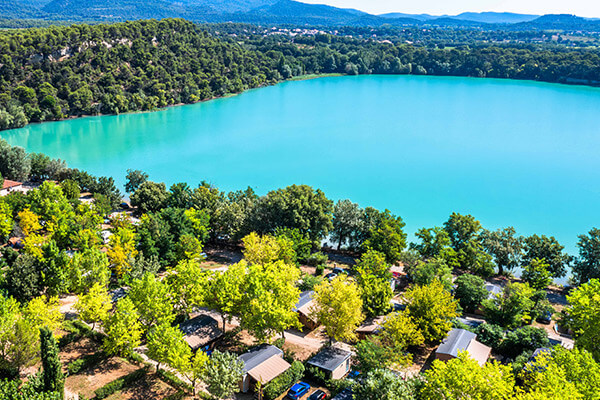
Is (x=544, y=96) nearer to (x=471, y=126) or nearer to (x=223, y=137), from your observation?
(x=471, y=126)

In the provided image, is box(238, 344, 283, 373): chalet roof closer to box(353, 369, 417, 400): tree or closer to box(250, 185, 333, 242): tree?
box(353, 369, 417, 400): tree

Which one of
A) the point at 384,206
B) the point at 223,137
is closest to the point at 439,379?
the point at 384,206

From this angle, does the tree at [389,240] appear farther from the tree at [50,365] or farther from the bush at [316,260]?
the tree at [50,365]

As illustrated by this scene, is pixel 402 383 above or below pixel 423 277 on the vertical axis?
above

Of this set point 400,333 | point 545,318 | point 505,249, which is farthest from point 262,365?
point 505,249

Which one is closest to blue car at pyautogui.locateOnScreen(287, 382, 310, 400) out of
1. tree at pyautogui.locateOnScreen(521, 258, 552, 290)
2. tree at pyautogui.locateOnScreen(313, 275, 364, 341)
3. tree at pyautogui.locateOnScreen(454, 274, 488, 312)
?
tree at pyautogui.locateOnScreen(313, 275, 364, 341)
